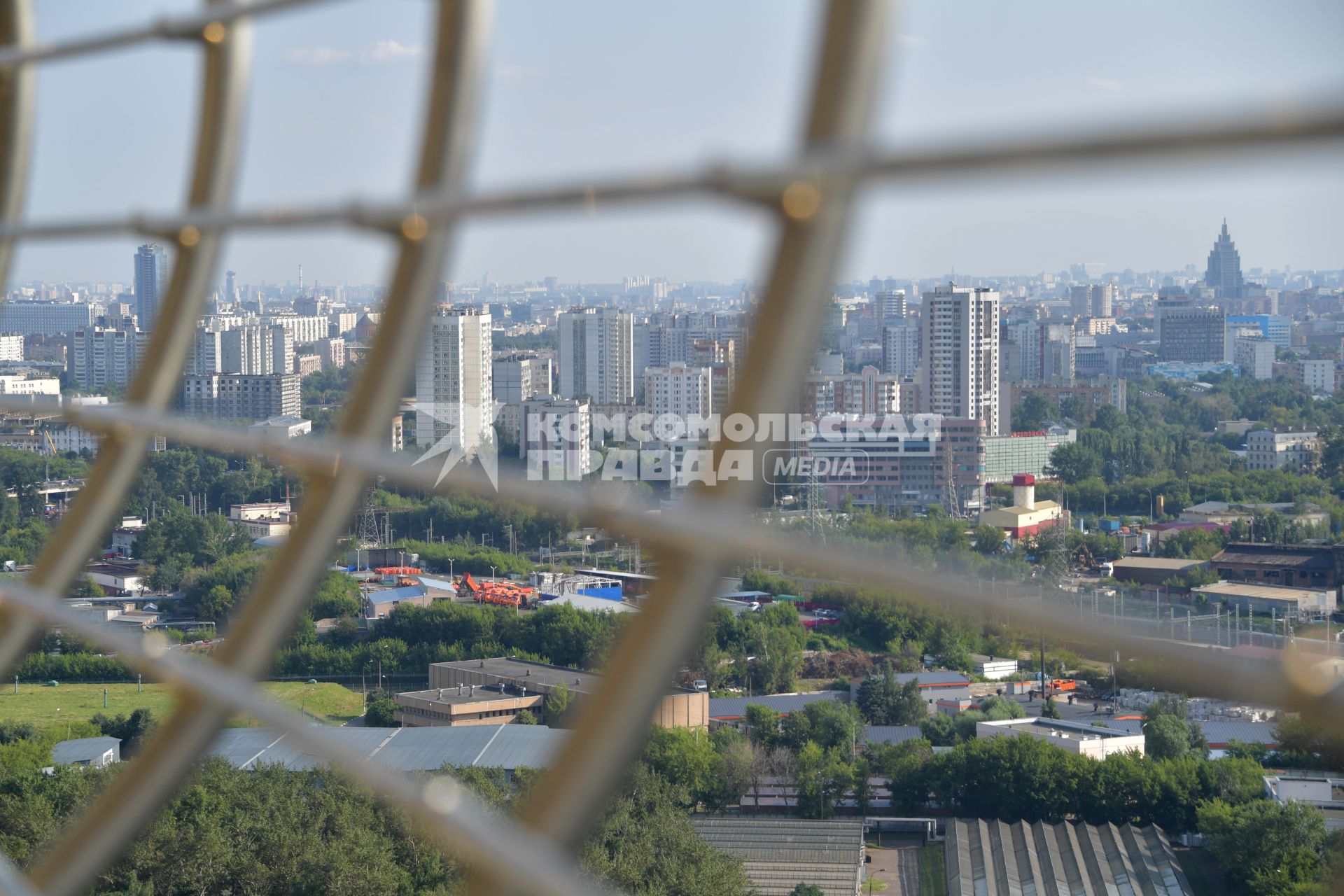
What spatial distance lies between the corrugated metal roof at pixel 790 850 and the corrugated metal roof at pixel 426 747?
88cm

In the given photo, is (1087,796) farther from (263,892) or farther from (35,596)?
(35,596)

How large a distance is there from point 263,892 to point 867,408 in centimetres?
1106

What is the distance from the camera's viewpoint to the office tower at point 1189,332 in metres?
20.7

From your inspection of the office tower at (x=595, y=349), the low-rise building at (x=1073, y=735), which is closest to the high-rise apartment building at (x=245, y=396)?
the low-rise building at (x=1073, y=735)

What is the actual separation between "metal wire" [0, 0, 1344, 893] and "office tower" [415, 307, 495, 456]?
1041 cm

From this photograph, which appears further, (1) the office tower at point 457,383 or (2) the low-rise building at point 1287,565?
(1) the office tower at point 457,383

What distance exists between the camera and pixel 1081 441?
14.3 metres

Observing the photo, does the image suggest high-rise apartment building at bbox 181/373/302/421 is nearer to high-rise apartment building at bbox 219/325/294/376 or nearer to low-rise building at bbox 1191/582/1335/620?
high-rise apartment building at bbox 219/325/294/376

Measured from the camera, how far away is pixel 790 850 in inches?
243

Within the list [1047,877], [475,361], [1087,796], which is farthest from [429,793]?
[475,361]

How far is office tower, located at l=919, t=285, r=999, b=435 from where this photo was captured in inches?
648

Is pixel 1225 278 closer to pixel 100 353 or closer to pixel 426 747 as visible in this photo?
pixel 426 747

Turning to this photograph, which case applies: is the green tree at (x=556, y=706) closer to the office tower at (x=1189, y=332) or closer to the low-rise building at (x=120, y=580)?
the low-rise building at (x=120, y=580)

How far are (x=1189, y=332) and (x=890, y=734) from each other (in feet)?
53.2
